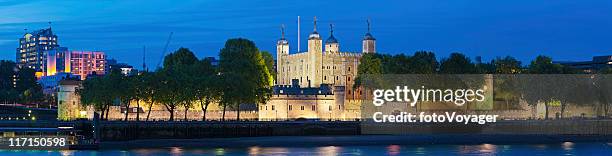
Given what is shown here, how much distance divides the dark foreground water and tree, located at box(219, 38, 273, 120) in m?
30.2

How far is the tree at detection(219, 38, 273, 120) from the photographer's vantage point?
132250 mm

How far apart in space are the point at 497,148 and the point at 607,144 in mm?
12642

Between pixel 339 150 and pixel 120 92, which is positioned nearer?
pixel 339 150

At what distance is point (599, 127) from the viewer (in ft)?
408

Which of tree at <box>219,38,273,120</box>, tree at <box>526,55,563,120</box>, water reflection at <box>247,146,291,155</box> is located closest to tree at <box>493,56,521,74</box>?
tree at <box>526,55,563,120</box>

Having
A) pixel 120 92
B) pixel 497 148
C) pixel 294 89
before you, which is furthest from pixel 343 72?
pixel 497 148

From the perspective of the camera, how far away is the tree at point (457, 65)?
14212 centimetres

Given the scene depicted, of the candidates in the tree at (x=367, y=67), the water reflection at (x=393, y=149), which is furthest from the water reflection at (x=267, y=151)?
the tree at (x=367, y=67)

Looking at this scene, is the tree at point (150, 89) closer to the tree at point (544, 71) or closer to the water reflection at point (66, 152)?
the water reflection at point (66, 152)

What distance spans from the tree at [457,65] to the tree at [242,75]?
67.4 feet

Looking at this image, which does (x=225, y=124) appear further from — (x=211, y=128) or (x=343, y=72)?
(x=343, y=72)

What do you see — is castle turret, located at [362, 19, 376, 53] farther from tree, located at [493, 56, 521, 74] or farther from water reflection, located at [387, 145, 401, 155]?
water reflection, located at [387, 145, 401, 155]

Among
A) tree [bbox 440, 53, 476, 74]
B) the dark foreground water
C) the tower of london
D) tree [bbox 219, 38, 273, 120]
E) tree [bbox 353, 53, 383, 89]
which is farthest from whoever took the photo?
the tower of london

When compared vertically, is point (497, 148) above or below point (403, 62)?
below
